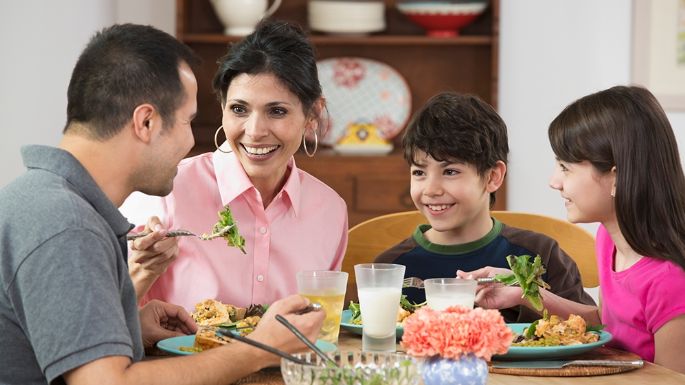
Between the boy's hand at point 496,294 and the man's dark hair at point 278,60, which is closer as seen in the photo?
the boy's hand at point 496,294

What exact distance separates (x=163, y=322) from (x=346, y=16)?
2753 mm

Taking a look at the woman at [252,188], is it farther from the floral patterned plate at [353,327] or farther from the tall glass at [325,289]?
the tall glass at [325,289]

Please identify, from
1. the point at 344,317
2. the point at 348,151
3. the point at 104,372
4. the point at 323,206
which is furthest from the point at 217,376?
the point at 348,151

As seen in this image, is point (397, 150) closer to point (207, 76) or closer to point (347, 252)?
point (207, 76)

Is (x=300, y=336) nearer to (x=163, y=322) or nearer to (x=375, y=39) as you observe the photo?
(x=163, y=322)

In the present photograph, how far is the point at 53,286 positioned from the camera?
1.41 meters

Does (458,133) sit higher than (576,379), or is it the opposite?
(458,133)

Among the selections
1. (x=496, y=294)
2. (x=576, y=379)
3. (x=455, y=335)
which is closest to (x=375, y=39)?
(x=496, y=294)

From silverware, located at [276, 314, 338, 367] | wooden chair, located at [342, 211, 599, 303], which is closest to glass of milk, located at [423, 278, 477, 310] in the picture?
silverware, located at [276, 314, 338, 367]

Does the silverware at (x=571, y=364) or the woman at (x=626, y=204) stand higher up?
the woman at (x=626, y=204)

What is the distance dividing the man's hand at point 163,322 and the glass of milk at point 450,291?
0.47 metres

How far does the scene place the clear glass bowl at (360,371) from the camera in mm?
1412

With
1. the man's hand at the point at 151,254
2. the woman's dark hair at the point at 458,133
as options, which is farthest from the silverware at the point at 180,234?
the woman's dark hair at the point at 458,133

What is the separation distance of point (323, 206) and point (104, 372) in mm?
1250
